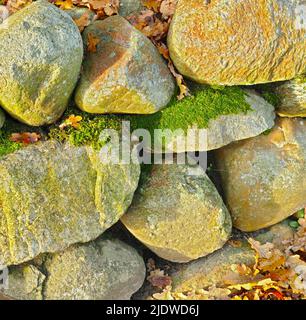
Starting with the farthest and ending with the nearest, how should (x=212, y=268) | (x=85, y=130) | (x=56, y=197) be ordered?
(x=212, y=268), (x=85, y=130), (x=56, y=197)

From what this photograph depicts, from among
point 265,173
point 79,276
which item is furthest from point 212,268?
point 79,276

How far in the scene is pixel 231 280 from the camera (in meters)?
4.62

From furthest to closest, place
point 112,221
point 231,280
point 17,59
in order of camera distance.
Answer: point 231,280, point 112,221, point 17,59

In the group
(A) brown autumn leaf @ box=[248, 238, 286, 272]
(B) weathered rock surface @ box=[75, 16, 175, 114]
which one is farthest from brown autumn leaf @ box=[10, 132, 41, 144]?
(A) brown autumn leaf @ box=[248, 238, 286, 272]

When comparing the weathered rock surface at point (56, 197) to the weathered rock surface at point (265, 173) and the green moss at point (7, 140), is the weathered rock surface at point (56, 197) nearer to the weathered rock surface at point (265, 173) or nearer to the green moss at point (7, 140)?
the green moss at point (7, 140)

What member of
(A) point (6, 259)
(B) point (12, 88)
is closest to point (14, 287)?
(A) point (6, 259)

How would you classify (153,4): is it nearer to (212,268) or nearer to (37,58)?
(37,58)

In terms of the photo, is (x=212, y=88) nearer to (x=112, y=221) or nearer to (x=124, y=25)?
(x=124, y=25)

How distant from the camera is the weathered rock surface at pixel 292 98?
457cm

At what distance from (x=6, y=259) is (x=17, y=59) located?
5.21 ft

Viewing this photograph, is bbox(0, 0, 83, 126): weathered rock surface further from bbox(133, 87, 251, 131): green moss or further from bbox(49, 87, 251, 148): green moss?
bbox(133, 87, 251, 131): green moss

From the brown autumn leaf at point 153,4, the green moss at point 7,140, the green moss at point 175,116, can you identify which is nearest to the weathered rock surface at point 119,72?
the green moss at point 175,116

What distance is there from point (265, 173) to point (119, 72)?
187 cm

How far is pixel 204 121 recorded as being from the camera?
430cm
